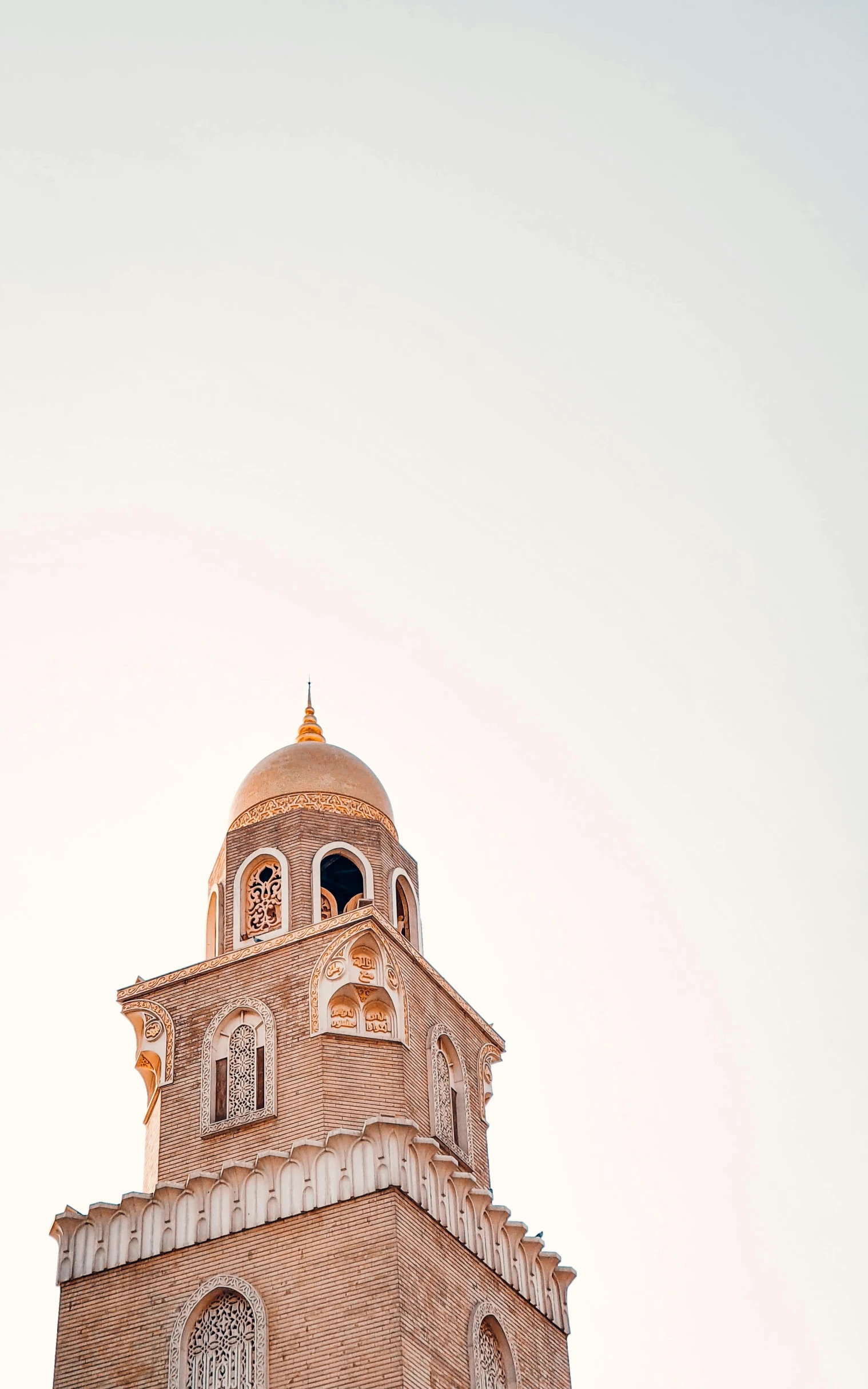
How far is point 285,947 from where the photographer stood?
30.1 meters

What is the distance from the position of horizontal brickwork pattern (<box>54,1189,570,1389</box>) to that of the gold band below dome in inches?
292

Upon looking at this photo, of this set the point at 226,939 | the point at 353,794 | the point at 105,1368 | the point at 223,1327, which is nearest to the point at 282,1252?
the point at 223,1327

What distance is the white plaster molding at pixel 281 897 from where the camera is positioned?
101ft

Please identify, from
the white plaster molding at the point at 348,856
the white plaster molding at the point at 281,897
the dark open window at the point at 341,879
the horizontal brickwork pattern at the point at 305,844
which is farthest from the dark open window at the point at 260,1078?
the dark open window at the point at 341,879

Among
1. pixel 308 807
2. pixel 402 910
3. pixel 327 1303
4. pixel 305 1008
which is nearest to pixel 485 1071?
pixel 402 910

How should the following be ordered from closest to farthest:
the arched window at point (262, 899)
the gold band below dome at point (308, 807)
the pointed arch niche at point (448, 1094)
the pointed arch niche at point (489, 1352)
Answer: the pointed arch niche at point (489, 1352)
the pointed arch niche at point (448, 1094)
the arched window at point (262, 899)
the gold band below dome at point (308, 807)

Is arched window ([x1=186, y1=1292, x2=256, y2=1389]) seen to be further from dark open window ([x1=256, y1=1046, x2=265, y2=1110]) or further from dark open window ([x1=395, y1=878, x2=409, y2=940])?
dark open window ([x1=395, y1=878, x2=409, y2=940])

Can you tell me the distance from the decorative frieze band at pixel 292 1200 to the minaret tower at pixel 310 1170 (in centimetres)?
3

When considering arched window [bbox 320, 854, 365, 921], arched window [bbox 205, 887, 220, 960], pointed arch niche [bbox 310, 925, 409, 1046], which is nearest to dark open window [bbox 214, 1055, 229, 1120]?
pointed arch niche [bbox 310, 925, 409, 1046]

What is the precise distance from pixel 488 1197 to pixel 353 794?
23.6ft

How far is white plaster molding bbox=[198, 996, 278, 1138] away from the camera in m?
28.6

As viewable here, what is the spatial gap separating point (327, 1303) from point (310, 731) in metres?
11.5

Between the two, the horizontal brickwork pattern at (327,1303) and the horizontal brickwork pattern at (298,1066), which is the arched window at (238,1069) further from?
the horizontal brickwork pattern at (327,1303)

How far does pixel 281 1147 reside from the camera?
92.0ft
